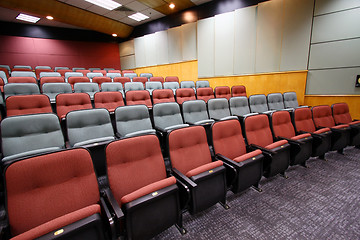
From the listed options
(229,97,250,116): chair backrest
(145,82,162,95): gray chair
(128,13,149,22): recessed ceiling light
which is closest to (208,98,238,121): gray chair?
(229,97,250,116): chair backrest

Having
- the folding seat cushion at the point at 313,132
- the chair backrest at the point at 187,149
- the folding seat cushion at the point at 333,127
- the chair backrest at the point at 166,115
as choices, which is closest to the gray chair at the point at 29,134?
the chair backrest at the point at 187,149

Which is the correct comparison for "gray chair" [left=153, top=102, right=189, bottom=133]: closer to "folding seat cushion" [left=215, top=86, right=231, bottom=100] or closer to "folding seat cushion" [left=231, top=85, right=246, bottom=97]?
"folding seat cushion" [left=215, top=86, right=231, bottom=100]

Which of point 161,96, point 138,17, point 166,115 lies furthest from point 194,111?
point 138,17

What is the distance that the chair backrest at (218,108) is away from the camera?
2.75 metres

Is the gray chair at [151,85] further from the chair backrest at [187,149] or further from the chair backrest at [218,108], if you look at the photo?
the chair backrest at [187,149]

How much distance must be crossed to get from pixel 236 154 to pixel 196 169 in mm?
687

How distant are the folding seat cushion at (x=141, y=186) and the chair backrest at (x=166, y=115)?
0.95 meters

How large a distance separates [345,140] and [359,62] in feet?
7.60

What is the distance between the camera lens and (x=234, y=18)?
4.88m

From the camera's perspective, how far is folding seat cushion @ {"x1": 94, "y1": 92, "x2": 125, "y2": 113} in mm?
2466

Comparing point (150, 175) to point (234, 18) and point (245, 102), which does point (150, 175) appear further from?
point (234, 18)

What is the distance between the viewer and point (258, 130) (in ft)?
6.44

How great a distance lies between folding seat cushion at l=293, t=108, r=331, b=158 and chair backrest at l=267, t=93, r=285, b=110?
1.00m

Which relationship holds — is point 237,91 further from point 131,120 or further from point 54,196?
point 54,196
